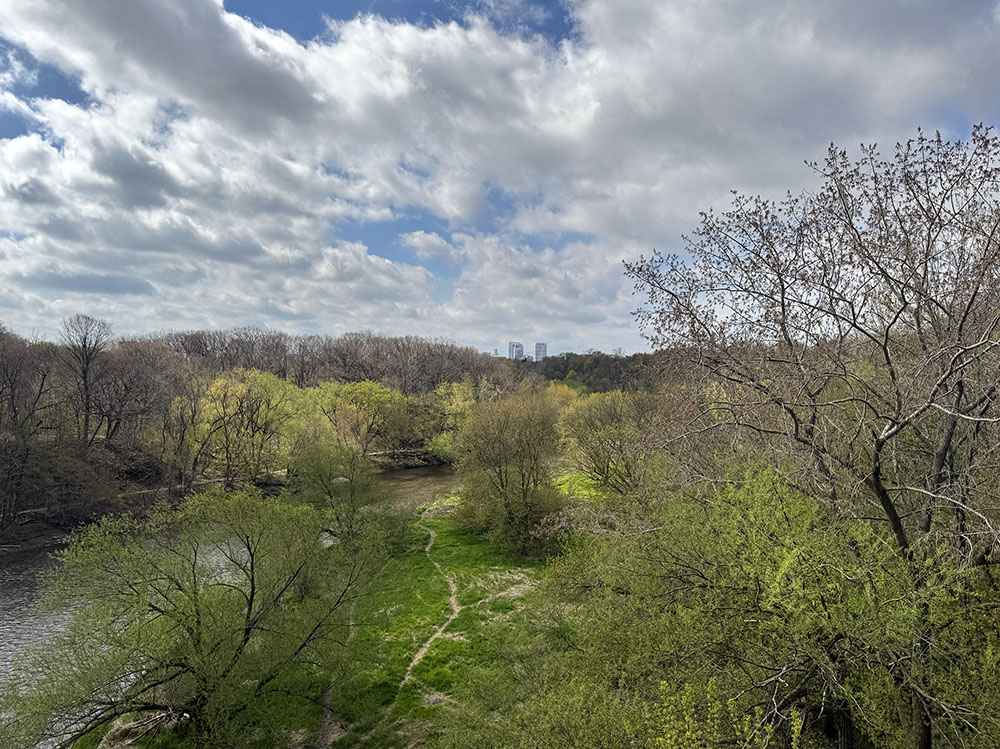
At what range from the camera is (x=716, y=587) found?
24.1ft

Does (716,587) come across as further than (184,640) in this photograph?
No

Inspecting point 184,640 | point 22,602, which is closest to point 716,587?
point 184,640

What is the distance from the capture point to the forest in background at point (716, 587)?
609 cm

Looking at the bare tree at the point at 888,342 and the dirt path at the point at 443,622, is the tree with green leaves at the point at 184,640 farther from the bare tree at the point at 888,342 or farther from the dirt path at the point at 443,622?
the bare tree at the point at 888,342

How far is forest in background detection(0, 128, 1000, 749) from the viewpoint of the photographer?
609 centimetres

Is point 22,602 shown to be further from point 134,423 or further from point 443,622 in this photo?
point 134,423

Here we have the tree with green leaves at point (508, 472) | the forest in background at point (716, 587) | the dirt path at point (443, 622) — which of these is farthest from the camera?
the tree with green leaves at point (508, 472)

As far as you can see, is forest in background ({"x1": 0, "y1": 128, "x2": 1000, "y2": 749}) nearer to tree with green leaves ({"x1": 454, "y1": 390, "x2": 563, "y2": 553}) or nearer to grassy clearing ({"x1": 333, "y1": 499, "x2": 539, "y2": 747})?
grassy clearing ({"x1": 333, "y1": 499, "x2": 539, "y2": 747})

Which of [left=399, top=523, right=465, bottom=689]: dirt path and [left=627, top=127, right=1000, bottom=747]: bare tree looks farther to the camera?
[left=399, top=523, right=465, bottom=689]: dirt path

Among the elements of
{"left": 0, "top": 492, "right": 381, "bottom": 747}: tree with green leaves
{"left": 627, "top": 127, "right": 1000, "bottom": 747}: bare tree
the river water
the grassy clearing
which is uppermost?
{"left": 627, "top": 127, "right": 1000, "bottom": 747}: bare tree

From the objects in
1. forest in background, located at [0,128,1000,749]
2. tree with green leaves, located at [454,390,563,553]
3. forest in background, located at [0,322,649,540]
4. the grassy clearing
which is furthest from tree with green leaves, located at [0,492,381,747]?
forest in background, located at [0,322,649,540]

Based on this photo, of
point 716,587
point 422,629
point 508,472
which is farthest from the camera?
point 508,472

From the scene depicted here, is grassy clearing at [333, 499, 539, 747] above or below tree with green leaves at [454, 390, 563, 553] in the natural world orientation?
below

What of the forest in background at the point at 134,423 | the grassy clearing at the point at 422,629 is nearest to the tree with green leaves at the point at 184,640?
the grassy clearing at the point at 422,629
